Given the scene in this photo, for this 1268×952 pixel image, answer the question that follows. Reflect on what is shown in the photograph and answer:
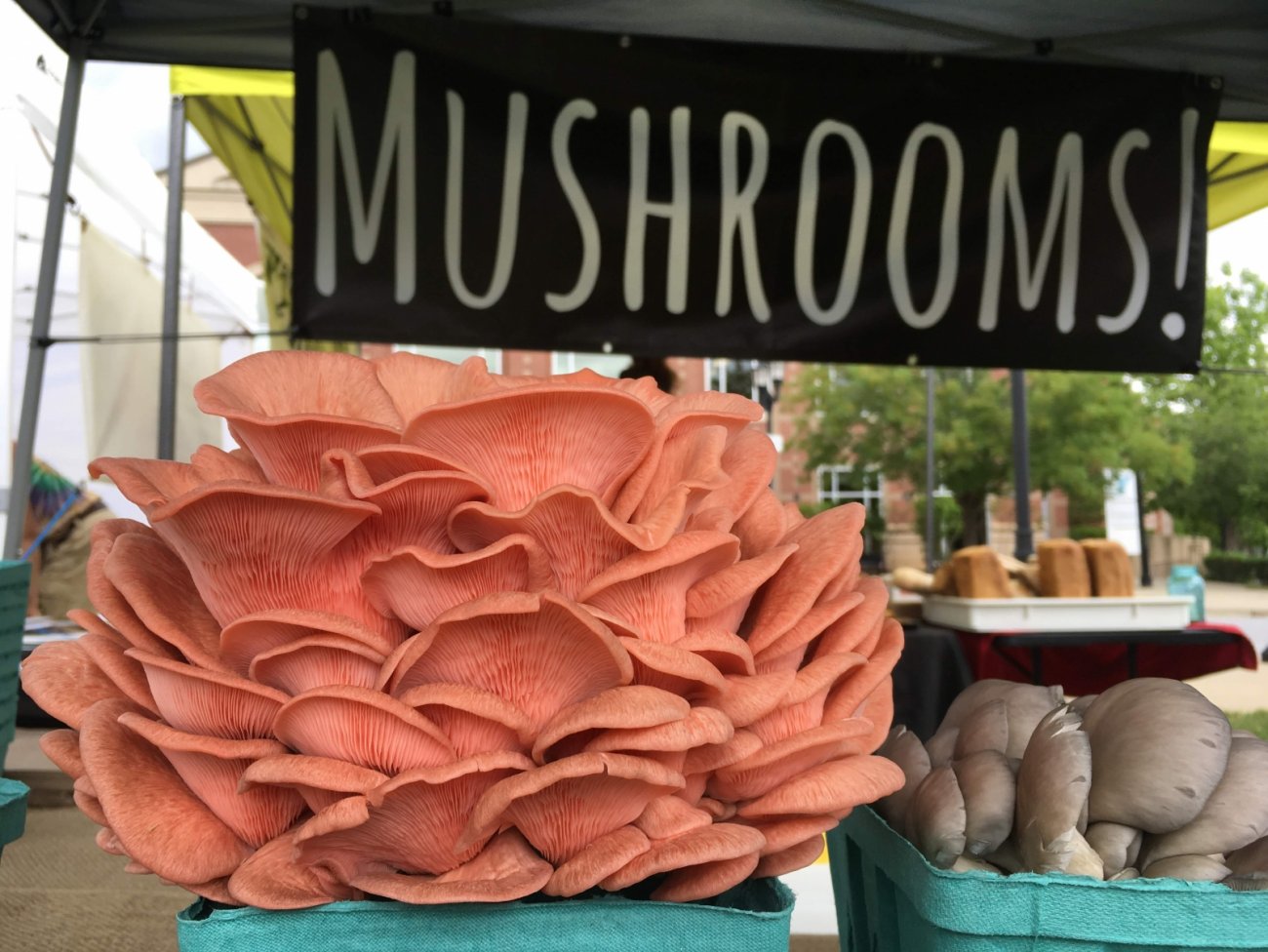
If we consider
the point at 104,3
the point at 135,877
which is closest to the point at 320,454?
the point at 135,877

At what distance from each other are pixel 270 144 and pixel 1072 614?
12.6ft

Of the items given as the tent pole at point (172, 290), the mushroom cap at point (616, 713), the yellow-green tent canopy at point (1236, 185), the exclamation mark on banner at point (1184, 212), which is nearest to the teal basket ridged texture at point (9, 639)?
the mushroom cap at point (616, 713)

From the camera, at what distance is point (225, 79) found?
3.42 meters

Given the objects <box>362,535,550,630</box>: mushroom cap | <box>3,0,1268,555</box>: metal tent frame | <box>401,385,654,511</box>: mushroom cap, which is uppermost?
<box>3,0,1268,555</box>: metal tent frame

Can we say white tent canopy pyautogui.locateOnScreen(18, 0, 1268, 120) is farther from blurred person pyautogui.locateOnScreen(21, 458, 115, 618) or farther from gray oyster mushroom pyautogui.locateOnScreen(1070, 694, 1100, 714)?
blurred person pyautogui.locateOnScreen(21, 458, 115, 618)

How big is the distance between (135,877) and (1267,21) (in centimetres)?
247

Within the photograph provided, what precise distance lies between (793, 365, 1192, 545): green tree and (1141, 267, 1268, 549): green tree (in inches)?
35.3

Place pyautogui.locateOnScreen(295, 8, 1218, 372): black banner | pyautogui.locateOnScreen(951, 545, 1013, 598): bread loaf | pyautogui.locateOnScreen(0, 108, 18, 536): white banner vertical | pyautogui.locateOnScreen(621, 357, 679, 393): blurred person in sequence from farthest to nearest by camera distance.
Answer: pyautogui.locateOnScreen(0, 108, 18, 536): white banner vertical, pyautogui.locateOnScreen(951, 545, 1013, 598): bread loaf, pyautogui.locateOnScreen(621, 357, 679, 393): blurred person, pyautogui.locateOnScreen(295, 8, 1218, 372): black banner

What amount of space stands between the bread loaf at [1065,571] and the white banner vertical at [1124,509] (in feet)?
61.7

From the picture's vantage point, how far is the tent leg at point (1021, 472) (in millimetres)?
6660

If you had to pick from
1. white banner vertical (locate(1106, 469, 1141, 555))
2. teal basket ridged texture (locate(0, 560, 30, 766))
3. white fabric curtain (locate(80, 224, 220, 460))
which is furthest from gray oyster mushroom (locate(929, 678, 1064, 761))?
white banner vertical (locate(1106, 469, 1141, 555))

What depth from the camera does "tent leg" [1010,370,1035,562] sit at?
6.66 metres

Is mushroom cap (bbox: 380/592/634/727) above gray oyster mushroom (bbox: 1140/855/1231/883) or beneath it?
above

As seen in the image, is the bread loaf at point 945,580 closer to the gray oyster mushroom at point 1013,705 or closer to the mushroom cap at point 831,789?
the gray oyster mushroom at point 1013,705
